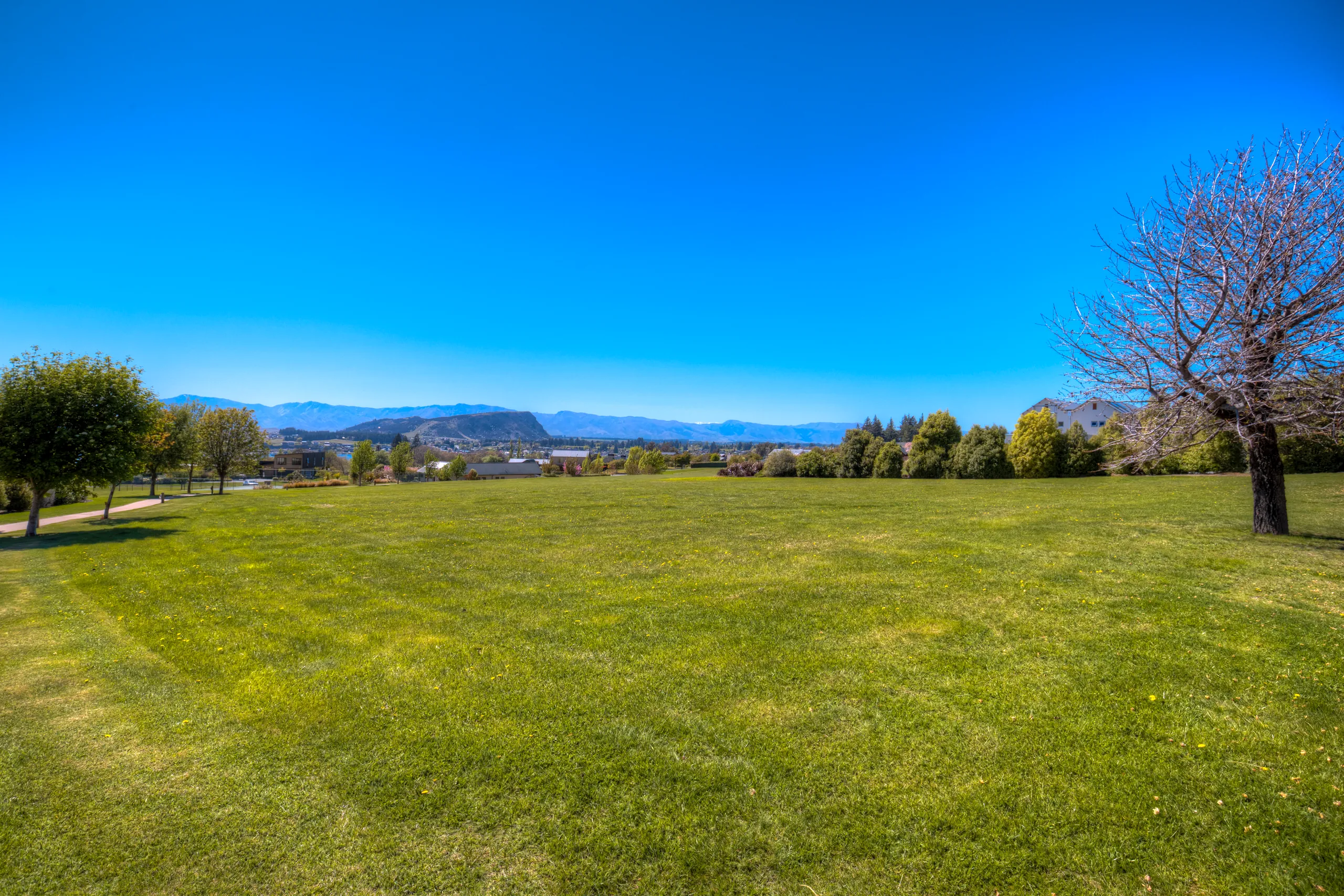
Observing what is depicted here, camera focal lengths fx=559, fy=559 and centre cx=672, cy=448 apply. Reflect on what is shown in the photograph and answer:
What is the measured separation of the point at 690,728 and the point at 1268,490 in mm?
15845

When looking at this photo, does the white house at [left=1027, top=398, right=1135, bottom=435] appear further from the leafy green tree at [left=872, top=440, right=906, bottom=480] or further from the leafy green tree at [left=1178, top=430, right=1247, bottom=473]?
the leafy green tree at [left=872, top=440, right=906, bottom=480]

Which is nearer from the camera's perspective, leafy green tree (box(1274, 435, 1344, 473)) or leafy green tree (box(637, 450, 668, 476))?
leafy green tree (box(1274, 435, 1344, 473))

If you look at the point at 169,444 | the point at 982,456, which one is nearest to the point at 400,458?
the point at 169,444

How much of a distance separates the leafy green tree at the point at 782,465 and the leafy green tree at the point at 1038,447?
20.8 m

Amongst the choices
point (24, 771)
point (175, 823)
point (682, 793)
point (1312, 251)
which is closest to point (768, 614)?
point (682, 793)

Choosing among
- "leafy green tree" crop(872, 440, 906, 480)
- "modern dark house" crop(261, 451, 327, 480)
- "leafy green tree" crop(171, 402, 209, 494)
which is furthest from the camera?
"modern dark house" crop(261, 451, 327, 480)

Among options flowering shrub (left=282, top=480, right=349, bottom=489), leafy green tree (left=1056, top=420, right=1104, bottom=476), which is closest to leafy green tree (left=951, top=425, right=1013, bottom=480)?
leafy green tree (left=1056, top=420, right=1104, bottom=476)

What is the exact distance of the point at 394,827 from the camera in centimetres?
411

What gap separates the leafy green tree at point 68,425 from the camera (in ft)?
62.0

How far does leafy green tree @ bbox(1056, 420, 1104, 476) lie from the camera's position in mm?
42000

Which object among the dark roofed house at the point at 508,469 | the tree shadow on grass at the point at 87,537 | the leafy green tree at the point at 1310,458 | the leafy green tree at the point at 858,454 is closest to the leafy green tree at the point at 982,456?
the leafy green tree at the point at 858,454

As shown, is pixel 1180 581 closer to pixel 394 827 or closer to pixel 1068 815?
pixel 1068 815

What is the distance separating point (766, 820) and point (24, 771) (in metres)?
6.24

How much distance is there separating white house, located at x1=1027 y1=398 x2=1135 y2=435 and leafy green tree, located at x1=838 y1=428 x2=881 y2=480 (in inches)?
521
